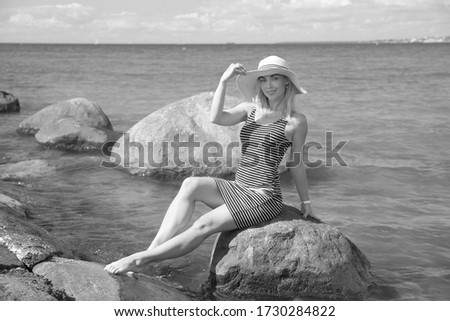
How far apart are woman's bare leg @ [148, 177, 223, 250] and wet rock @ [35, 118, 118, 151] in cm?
711

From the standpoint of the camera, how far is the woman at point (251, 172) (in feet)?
16.8

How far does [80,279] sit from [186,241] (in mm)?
1174

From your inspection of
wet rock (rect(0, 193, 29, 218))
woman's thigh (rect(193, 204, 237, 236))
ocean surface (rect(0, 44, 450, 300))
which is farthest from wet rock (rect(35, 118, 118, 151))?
woman's thigh (rect(193, 204, 237, 236))

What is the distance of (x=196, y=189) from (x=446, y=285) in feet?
9.24

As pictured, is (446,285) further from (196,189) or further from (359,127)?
(359,127)

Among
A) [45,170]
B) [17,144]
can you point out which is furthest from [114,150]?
[17,144]

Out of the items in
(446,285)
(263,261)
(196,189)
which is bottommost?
(446,285)

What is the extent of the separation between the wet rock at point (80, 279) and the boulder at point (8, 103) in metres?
14.9

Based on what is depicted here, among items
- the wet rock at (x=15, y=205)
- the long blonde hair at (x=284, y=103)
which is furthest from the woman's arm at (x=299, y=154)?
the wet rock at (x=15, y=205)

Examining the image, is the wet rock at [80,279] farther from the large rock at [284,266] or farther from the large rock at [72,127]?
the large rock at [72,127]

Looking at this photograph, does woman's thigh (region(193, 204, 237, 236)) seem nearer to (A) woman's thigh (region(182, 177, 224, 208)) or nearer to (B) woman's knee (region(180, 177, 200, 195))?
(A) woman's thigh (region(182, 177, 224, 208))

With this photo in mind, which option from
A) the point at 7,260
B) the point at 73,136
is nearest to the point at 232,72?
the point at 7,260

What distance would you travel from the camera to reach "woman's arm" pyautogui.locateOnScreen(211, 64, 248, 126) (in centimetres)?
529

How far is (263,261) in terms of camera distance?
5.19m
